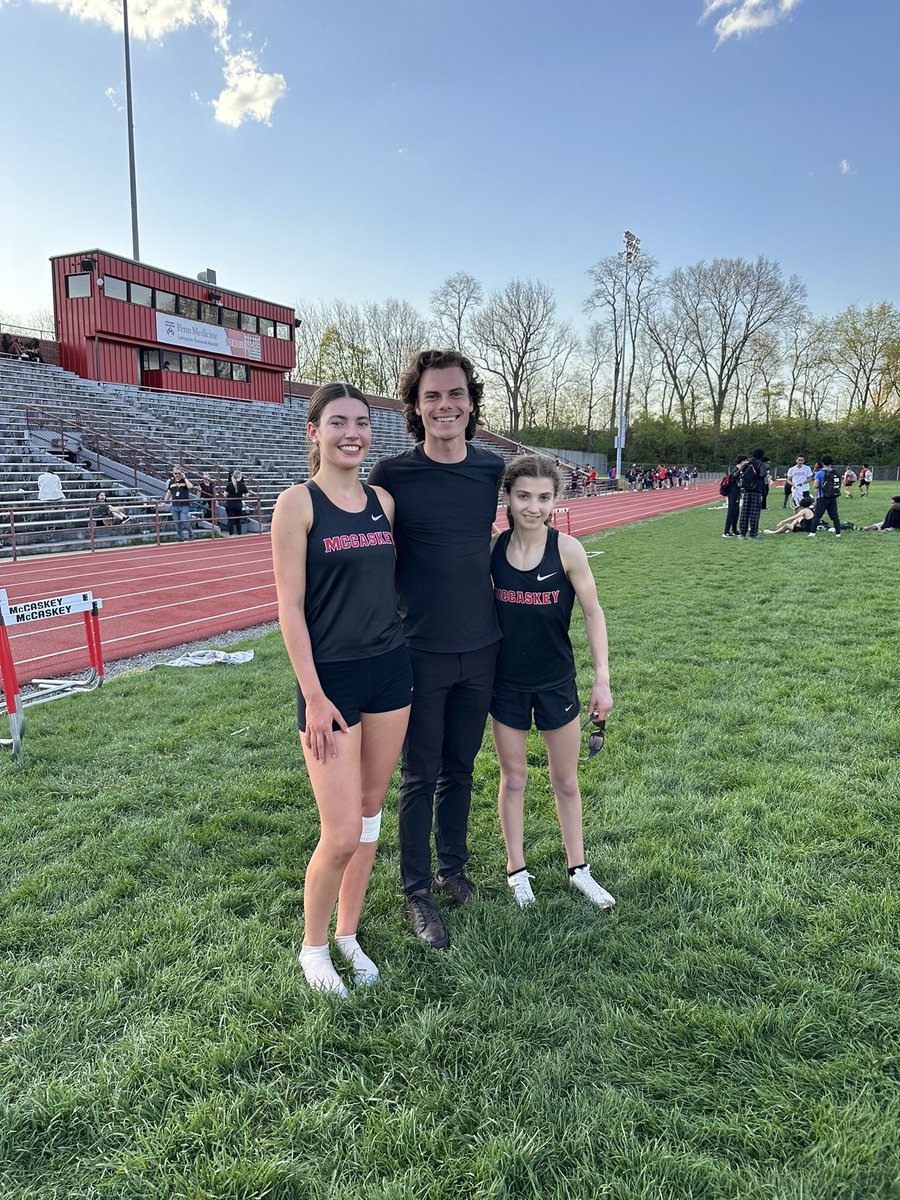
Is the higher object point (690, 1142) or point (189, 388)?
Answer: point (189, 388)

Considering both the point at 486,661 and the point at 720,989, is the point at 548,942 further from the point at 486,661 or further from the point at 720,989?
the point at 486,661

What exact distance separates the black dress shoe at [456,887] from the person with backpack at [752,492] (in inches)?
522

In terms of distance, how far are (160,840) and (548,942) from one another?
1.93 metres

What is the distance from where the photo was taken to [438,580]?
242 centimetres

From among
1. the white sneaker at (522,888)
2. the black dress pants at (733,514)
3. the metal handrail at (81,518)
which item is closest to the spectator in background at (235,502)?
the metal handrail at (81,518)

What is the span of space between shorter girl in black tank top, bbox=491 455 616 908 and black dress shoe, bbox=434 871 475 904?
0.59ft

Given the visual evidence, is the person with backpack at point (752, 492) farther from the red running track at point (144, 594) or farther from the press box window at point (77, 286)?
the press box window at point (77, 286)

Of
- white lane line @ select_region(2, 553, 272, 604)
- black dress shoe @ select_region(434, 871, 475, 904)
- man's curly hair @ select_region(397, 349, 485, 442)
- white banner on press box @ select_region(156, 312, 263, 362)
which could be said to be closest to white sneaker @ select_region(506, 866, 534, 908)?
black dress shoe @ select_region(434, 871, 475, 904)

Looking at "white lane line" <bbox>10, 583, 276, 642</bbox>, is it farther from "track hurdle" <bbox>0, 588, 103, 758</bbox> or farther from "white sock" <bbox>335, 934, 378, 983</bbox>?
"white sock" <bbox>335, 934, 378, 983</bbox>

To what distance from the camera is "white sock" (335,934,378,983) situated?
2299 millimetres

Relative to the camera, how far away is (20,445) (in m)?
17.0

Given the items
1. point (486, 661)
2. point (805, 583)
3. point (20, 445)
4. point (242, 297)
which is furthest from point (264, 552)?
point (242, 297)

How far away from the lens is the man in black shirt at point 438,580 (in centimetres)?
241

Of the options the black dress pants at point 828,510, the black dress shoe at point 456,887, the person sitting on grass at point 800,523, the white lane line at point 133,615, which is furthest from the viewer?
the person sitting on grass at point 800,523
